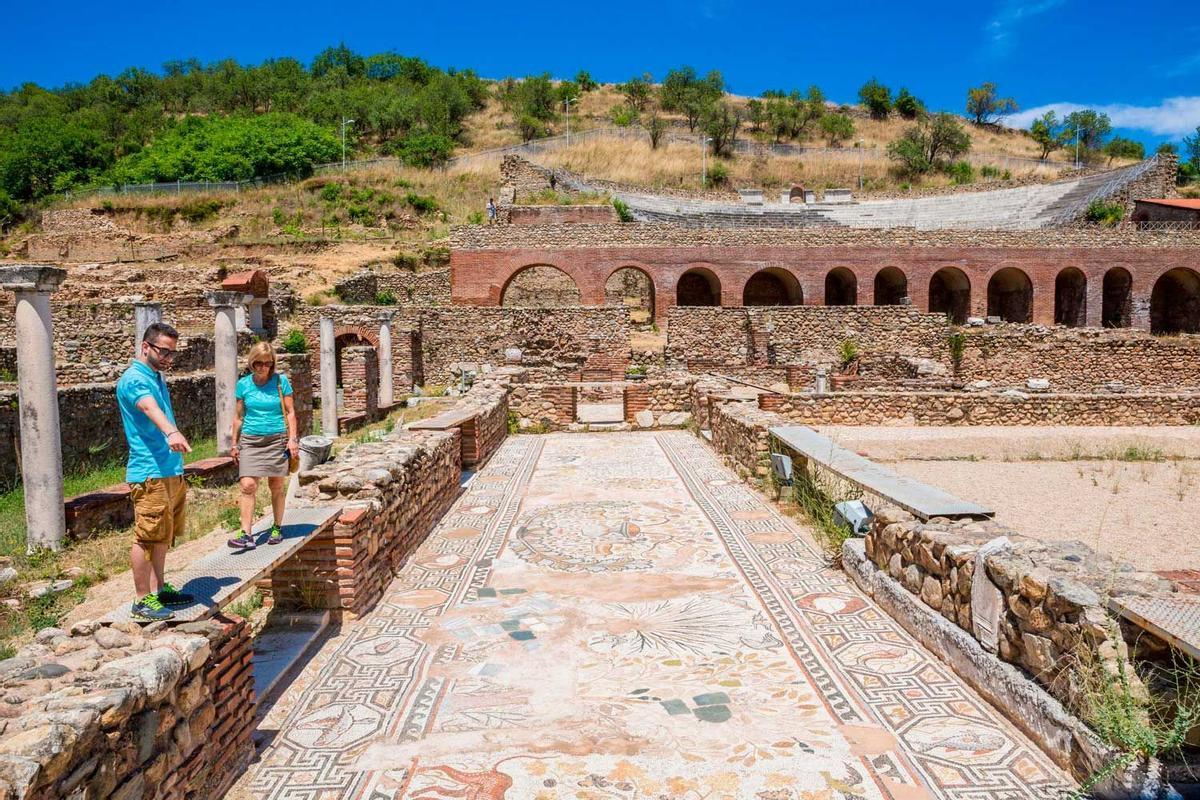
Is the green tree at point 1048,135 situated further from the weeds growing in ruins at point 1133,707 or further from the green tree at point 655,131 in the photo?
the weeds growing in ruins at point 1133,707

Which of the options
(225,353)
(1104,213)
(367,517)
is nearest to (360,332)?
(225,353)

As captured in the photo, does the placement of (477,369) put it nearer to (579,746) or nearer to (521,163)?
(579,746)

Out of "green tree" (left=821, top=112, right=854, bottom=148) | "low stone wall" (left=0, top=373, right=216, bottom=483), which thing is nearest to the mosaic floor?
"low stone wall" (left=0, top=373, right=216, bottom=483)

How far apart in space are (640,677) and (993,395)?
15647mm

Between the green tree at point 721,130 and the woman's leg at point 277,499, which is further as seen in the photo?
the green tree at point 721,130

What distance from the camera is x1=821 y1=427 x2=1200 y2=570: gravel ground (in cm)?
750

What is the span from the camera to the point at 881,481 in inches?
244

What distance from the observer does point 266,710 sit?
379 centimetres

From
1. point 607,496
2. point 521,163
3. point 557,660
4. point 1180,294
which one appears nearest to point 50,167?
point 521,163

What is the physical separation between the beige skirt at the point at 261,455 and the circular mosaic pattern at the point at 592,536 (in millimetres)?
2326

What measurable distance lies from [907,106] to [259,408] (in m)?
89.1

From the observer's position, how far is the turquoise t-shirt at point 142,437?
3564mm

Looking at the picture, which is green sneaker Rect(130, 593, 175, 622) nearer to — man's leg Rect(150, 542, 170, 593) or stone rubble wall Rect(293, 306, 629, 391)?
man's leg Rect(150, 542, 170, 593)

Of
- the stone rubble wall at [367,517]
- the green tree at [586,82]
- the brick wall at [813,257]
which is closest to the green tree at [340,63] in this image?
the green tree at [586,82]
